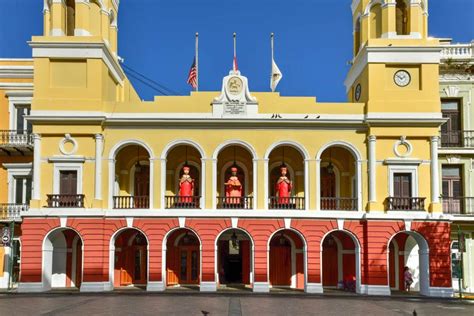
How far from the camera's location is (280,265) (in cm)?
2909

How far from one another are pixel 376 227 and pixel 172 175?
9.47m

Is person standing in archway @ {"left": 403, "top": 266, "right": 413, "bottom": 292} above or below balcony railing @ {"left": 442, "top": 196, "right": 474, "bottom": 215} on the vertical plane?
below

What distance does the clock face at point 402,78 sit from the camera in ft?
89.3

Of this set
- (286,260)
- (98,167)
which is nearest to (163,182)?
(98,167)

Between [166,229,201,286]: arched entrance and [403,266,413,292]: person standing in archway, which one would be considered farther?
[166,229,201,286]: arched entrance

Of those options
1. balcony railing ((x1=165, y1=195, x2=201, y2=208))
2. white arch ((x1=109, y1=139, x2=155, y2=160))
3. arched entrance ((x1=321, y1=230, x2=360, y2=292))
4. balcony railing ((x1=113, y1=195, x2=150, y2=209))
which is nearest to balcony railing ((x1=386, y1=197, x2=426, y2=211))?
arched entrance ((x1=321, y1=230, x2=360, y2=292))

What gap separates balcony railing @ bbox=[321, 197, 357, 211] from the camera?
27.1m

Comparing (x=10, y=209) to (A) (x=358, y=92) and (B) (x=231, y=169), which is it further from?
(A) (x=358, y=92)

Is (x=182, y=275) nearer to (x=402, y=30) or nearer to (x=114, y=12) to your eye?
(x=114, y=12)

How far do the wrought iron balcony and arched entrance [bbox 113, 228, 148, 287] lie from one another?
5953mm

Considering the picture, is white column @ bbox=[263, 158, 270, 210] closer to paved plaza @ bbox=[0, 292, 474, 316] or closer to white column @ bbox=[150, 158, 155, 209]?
paved plaza @ bbox=[0, 292, 474, 316]

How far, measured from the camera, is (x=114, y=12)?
30.7 meters

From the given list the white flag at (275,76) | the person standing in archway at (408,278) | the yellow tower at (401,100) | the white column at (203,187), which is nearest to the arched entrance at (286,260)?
the white column at (203,187)

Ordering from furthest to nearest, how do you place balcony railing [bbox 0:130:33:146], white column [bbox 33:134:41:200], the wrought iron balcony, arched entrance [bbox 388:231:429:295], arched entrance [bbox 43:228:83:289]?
balcony railing [bbox 0:130:33:146], arched entrance [bbox 388:231:429:295], the wrought iron balcony, arched entrance [bbox 43:228:83:289], white column [bbox 33:134:41:200]
